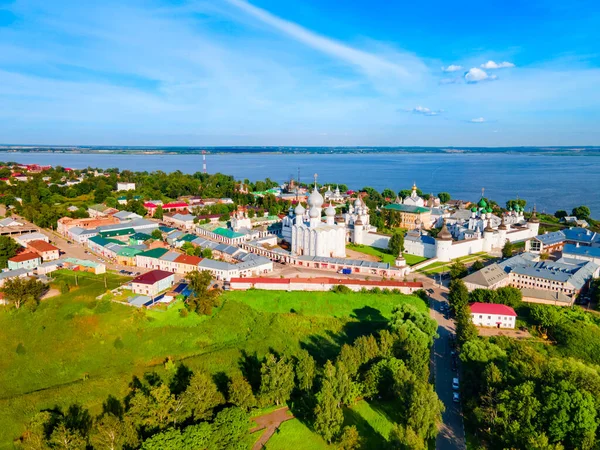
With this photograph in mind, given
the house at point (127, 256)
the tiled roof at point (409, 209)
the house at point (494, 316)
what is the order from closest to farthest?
1. the house at point (494, 316)
2. the house at point (127, 256)
3. the tiled roof at point (409, 209)

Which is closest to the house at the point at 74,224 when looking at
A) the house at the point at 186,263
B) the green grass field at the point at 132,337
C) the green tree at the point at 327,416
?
the house at the point at 186,263

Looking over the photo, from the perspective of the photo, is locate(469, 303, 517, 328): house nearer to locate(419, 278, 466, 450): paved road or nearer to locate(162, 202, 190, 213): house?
locate(419, 278, 466, 450): paved road

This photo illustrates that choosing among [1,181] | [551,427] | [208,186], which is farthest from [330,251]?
[1,181]

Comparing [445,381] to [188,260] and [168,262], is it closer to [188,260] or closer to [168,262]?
[188,260]

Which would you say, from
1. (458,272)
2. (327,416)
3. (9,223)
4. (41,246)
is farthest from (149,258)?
(458,272)

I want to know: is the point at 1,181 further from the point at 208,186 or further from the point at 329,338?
the point at 329,338

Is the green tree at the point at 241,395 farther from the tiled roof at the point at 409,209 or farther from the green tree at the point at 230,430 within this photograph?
the tiled roof at the point at 409,209

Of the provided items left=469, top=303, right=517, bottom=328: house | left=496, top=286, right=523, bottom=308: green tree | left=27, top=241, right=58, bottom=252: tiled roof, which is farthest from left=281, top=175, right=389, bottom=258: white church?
left=27, top=241, right=58, bottom=252: tiled roof
